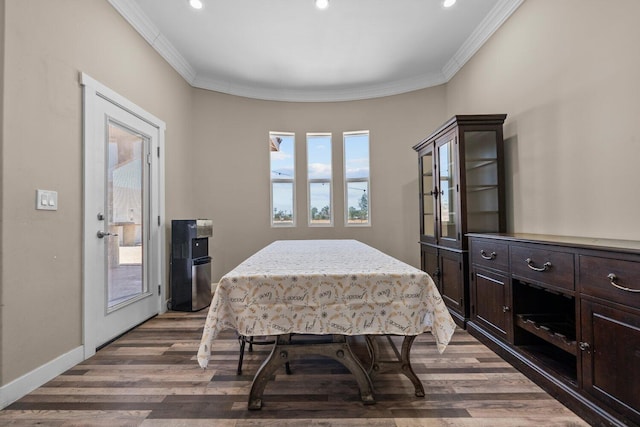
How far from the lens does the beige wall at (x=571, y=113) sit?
1804 millimetres

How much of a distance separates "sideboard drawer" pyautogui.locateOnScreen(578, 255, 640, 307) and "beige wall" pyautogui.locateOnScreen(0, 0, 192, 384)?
3163 millimetres

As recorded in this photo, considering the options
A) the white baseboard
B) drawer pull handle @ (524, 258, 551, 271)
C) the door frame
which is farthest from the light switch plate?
drawer pull handle @ (524, 258, 551, 271)

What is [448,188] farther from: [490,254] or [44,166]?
[44,166]

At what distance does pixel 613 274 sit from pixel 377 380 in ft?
4.50

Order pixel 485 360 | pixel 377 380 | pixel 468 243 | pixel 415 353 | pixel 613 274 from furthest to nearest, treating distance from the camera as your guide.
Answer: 1. pixel 468 243
2. pixel 415 353
3. pixel 485 360
4. pixel 377 380
5. pixel 613 274

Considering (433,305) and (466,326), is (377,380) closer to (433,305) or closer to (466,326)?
(433,305)

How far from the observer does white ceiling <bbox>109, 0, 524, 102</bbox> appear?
2.93 meters

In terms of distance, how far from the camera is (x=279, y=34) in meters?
3.31

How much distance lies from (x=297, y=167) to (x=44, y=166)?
3046 mm

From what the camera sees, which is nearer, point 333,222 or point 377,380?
point 377,380

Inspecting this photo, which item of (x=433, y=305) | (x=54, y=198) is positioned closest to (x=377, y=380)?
(x=433, y=305)

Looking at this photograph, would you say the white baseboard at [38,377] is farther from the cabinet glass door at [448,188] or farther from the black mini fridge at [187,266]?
the cabinet glass door at [448,188]

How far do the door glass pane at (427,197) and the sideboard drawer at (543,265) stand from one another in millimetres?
1341

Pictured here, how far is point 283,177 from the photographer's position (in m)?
4.65
